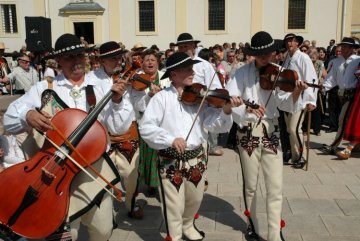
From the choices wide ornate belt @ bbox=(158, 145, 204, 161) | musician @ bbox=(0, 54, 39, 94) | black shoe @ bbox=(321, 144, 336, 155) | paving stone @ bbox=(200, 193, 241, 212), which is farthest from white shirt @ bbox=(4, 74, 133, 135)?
musician @ bbox=(0, 54, 39, 94)

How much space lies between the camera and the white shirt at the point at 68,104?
312 centimetres

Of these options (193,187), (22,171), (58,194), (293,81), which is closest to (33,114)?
(22,171)

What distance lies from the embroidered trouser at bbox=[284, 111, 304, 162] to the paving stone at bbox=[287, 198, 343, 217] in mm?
1593

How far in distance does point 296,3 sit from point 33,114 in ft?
93.4

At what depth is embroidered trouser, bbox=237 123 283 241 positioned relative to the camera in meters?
4.09

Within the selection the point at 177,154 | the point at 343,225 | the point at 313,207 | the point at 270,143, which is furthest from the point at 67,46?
the point at 313,207

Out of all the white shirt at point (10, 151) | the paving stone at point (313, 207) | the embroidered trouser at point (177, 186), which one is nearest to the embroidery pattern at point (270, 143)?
the embroidered trouser at point (177, 186)

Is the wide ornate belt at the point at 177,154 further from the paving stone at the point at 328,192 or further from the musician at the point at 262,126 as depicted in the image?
the paving stone at the point at 328,192

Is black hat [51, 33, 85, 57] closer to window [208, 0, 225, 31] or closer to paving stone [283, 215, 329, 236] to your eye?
paving stone [283, 215, 329, 236]

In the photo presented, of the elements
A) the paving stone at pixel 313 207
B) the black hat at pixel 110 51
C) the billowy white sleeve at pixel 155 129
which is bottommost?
the paving stone at pixel 313 207

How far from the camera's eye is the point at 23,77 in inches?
415

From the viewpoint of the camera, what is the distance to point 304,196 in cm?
568

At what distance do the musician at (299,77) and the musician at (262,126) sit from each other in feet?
6.41

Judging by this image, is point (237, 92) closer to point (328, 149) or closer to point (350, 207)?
point (350, 207)
